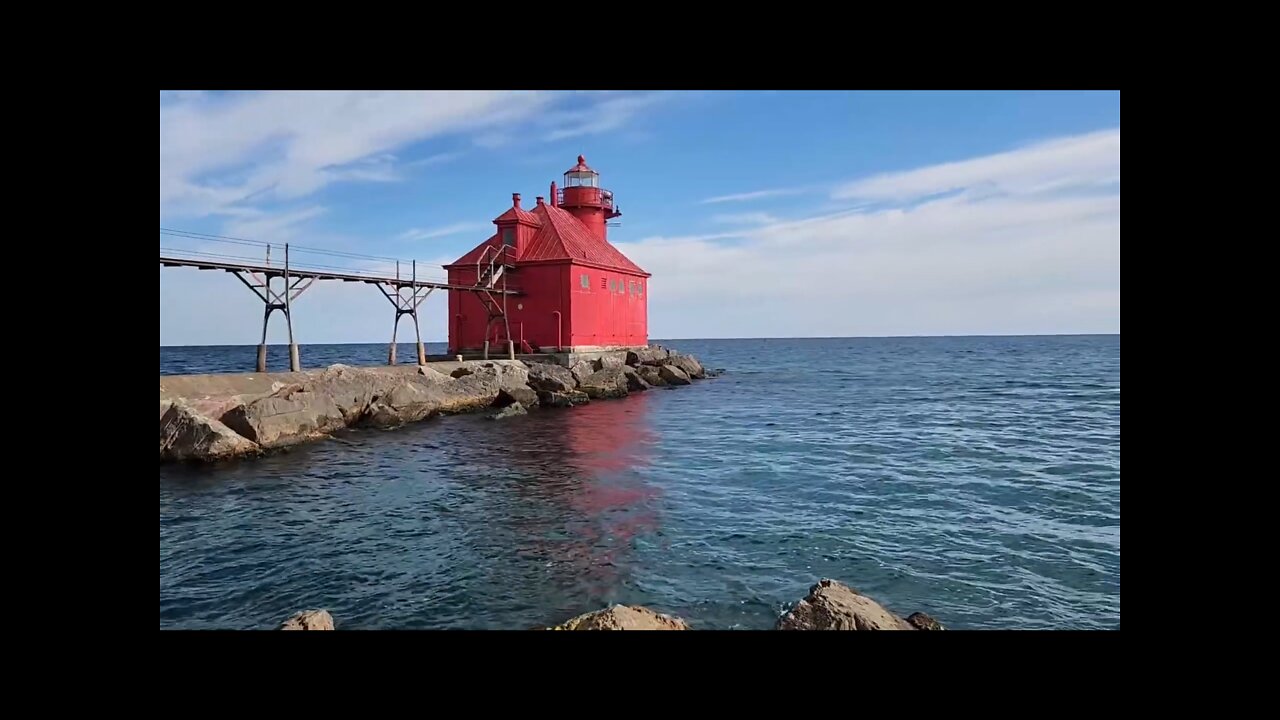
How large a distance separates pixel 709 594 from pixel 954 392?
1108 inches

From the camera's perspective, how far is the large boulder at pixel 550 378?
24578 millimetres

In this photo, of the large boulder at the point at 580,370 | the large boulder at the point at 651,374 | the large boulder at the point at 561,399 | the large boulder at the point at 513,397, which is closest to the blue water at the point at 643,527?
the large boulder at the point at 513,397

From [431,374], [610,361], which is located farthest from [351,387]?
[610,361]

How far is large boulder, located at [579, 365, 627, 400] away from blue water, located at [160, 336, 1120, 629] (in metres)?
8.31

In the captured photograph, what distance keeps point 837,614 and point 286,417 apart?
47.4 ft

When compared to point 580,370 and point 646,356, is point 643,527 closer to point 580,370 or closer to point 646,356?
point 580,370

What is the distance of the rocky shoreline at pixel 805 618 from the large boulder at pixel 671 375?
2832 cm

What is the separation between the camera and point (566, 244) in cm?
2842

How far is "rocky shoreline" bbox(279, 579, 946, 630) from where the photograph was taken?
449 cm
